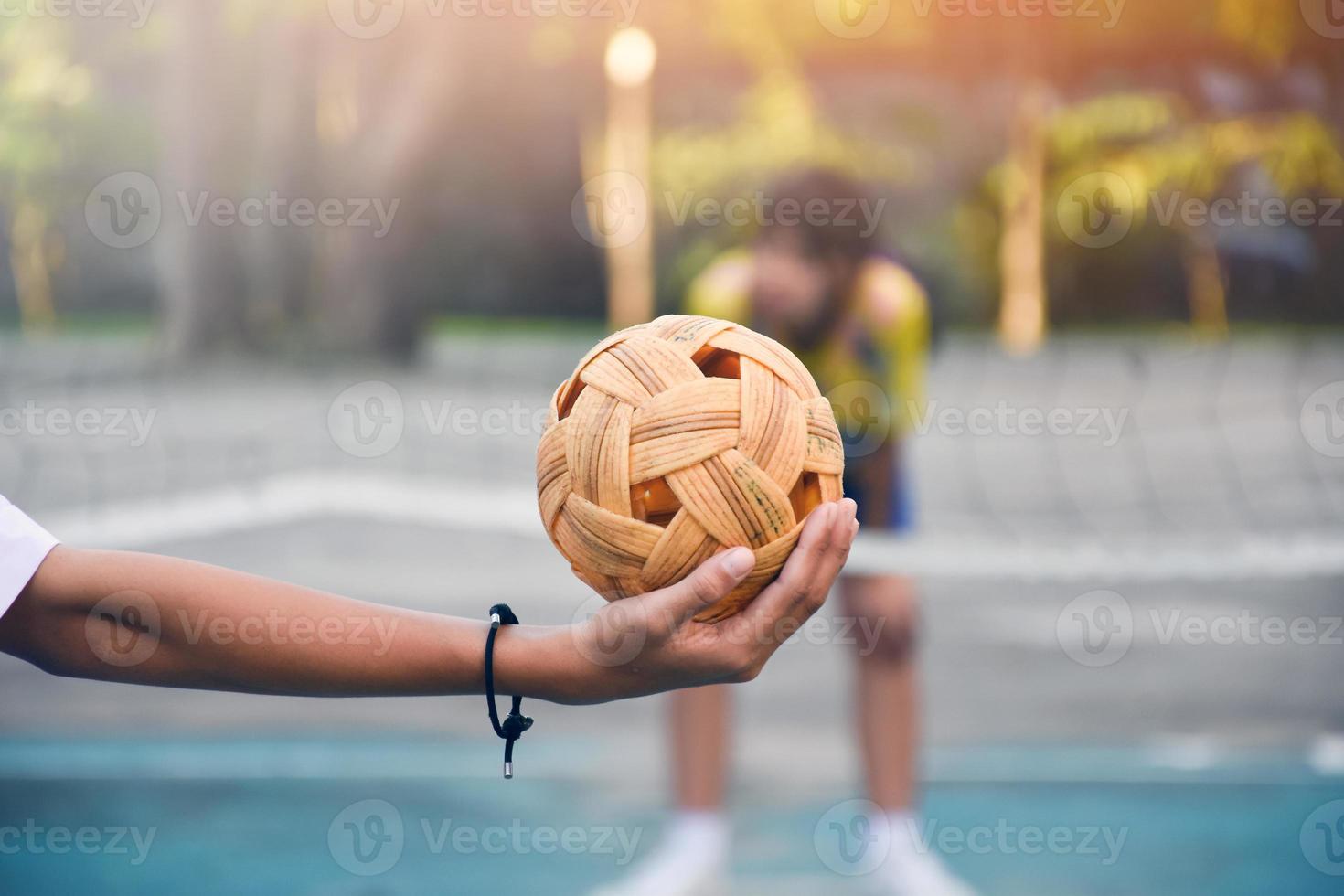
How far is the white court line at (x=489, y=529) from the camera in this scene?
7.60 meters

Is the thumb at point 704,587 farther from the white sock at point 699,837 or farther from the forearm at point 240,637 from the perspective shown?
the white sock at point 699,837

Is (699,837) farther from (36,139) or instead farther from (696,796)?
(36,139)

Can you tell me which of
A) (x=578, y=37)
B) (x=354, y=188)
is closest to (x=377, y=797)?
(x=354, y=188)

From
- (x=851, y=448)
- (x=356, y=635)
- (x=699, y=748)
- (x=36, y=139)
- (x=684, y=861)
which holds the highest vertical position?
(x=36, y=139)

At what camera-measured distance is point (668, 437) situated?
158 cm

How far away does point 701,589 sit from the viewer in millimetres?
1461

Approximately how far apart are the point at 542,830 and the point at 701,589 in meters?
2.72

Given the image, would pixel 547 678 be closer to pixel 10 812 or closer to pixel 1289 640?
pixel 10 812

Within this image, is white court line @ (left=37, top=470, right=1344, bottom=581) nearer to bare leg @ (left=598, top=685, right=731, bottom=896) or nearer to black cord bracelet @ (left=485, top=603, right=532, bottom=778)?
bare leg @ (left=598, top=685, right=731, bottom=896)

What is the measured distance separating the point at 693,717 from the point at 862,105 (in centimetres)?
1471

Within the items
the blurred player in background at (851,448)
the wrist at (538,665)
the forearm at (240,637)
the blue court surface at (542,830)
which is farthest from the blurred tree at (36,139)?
the wrist at (538,665)

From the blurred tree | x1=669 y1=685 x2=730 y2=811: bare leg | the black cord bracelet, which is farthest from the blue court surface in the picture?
the blurred tree

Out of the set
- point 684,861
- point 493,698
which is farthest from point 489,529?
point 493,698

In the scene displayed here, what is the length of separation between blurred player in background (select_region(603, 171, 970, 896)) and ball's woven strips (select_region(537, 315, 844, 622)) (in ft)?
6.44
